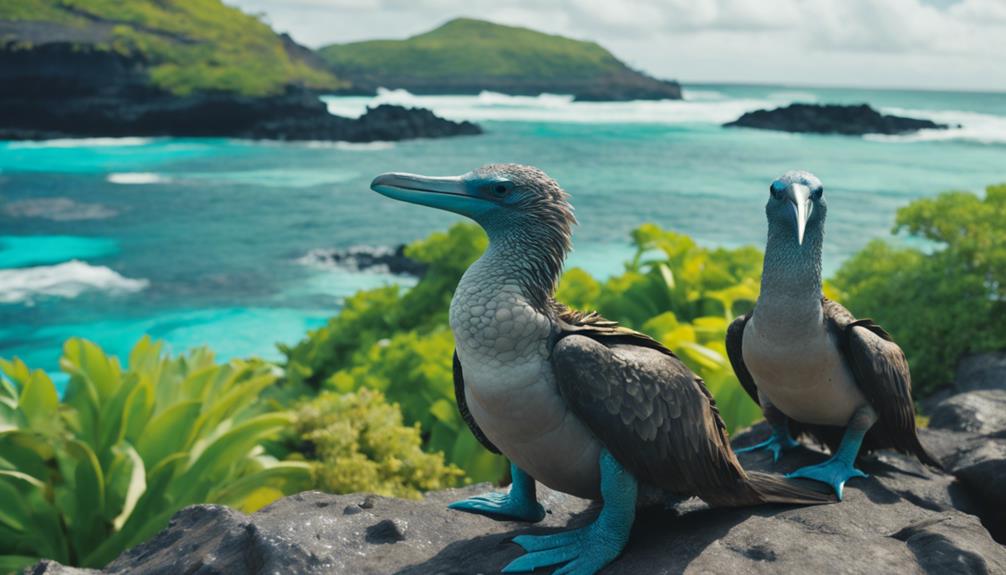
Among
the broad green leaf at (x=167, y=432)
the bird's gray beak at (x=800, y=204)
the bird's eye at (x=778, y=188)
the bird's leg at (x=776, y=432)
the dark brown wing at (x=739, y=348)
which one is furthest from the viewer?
the broad green leaf at (x=167, y=432)

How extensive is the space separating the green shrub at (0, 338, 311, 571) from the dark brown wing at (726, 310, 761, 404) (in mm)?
2886

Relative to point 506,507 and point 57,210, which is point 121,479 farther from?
point 57,210

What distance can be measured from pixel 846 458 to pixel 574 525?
3.93 ft

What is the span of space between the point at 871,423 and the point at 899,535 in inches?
23.4

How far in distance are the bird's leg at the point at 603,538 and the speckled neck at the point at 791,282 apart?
2.97ft

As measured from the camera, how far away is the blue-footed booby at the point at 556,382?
2.54 meters

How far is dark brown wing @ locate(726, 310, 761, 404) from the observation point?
11.4 feet

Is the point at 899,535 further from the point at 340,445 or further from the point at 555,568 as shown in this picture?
the point at 340,445

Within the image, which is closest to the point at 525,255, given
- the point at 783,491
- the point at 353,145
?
the point at 783,491

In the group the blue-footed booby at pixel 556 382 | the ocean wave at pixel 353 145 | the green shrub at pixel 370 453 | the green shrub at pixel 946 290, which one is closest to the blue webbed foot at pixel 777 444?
the blue-footed booby at pixel 556 382

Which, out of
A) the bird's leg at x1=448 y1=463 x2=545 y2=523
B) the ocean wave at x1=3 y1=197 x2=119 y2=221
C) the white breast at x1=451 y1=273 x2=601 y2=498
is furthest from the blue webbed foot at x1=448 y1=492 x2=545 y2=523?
the ocean wave at x1=3 y1=197 x2=119 y2=221

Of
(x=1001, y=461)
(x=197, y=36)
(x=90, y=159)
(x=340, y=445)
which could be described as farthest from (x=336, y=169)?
(x=1001, y=461)

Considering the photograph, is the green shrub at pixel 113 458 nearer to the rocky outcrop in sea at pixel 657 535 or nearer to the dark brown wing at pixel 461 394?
the rocky outcrop in sea at pixel 657 535

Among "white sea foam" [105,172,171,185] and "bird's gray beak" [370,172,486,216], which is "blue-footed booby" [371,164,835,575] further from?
"white sea foam" [105,172,171,185]
